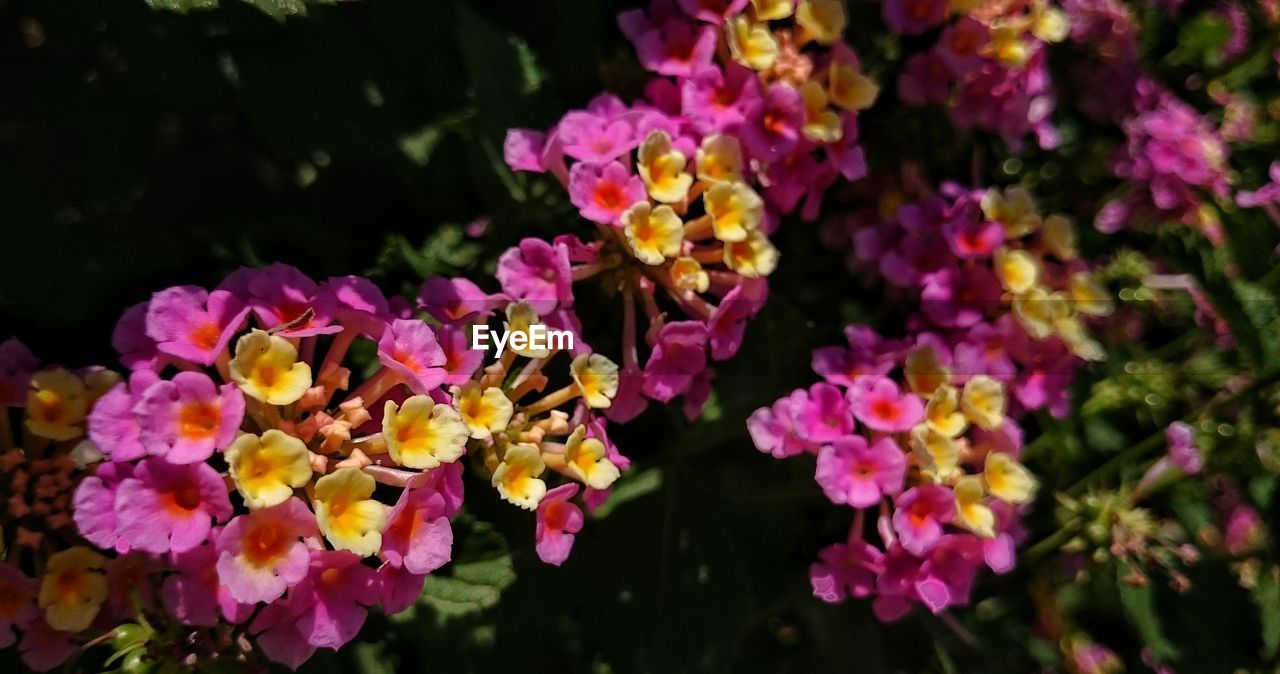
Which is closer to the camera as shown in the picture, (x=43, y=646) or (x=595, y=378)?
(x=43, y=646)

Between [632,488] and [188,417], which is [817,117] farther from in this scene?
[188,417]

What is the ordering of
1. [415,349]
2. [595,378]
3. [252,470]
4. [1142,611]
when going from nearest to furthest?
1. [252,470]
2. [415,349]
3. [595,378]
4. [1142,611]

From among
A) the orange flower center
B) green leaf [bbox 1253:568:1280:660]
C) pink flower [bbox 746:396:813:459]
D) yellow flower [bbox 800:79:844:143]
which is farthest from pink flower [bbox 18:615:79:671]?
green leaf [bbox 1253:568:1280:660]

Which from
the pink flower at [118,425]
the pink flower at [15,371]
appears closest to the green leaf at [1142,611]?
the pink flower at [118,425]

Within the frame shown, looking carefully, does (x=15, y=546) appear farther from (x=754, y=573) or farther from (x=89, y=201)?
(x=754, y=573)

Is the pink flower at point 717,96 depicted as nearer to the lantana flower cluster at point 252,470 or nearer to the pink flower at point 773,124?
the pink flower at point 773,124

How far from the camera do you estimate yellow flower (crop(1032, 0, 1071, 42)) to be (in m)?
1.22

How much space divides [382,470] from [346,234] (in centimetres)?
46

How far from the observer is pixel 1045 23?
123 centimetres

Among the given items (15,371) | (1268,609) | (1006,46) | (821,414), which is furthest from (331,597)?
(1268,609)

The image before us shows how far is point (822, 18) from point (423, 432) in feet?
2.29

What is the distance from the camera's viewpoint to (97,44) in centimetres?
106

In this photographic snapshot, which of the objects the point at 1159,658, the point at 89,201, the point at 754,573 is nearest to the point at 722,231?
the point at 754,573

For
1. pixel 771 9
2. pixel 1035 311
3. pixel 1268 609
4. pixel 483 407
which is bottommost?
pixel 1268 609
